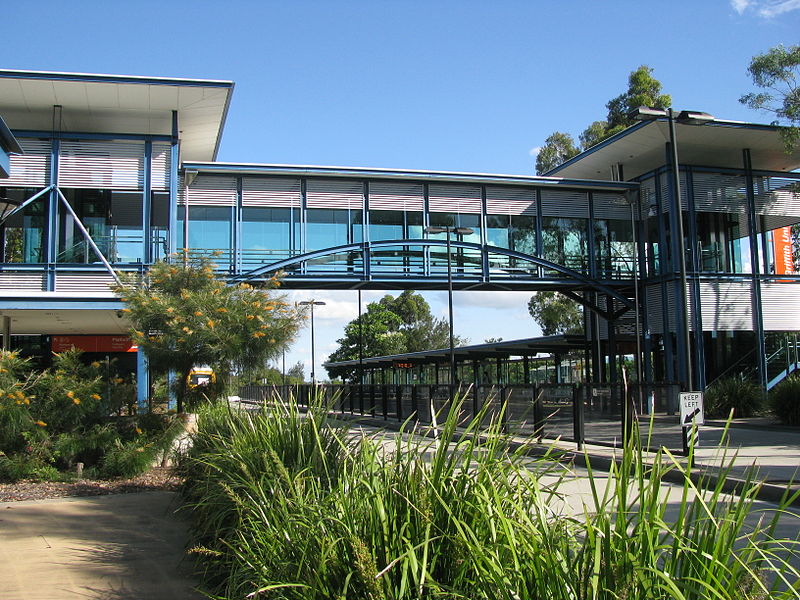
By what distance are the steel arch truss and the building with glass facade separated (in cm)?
8

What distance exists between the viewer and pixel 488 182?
3170 centimetres

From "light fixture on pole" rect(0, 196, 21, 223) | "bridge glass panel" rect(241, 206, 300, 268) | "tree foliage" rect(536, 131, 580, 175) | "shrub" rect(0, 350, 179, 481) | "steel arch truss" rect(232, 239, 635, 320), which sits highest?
"tree foliage" rect(536, 131, 580, 175)

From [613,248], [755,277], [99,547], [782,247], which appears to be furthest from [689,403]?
[782,247]

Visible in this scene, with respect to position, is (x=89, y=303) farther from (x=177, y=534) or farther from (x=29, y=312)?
(x=177, y=534)

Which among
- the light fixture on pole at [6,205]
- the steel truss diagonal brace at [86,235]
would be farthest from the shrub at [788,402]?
the light fixture on pole at [6,205]

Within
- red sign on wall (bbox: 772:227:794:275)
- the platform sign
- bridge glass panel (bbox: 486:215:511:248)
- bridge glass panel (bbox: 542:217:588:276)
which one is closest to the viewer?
the platform sign

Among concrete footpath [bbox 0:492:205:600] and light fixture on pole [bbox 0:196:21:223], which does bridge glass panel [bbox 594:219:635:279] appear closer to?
light fixture on pole [bbox 0:196:21:223]

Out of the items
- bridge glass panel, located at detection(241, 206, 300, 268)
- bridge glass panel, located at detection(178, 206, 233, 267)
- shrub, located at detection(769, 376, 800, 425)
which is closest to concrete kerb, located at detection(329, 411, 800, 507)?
shrub, located at detection(769, 376, 800, 425)

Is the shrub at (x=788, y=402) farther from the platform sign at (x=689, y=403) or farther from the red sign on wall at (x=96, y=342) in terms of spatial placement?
the red sign on wall at (x=96, y=342)

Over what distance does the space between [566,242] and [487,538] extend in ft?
99.4

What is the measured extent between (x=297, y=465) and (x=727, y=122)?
27.1 metres

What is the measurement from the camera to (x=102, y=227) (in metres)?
24.8

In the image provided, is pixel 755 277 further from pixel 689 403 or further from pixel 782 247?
pixel 689 403

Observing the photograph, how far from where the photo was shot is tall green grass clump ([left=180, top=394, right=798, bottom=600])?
299cm
